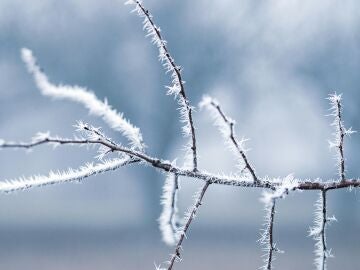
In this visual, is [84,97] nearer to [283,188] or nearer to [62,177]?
[62,177]

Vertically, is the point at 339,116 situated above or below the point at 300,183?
above

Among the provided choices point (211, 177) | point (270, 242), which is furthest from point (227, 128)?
point (270, 242)

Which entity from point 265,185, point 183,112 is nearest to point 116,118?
point 183,112

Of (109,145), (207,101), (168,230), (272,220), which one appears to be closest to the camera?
(207,101)

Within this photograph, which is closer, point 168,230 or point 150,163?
point 150,163

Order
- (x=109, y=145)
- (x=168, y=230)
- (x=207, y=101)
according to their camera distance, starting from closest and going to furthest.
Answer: (x=207, y=101) → (x=109, y=145) → (x=168, y=230)

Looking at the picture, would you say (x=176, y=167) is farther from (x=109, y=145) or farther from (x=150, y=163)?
(x=109, y=145)
